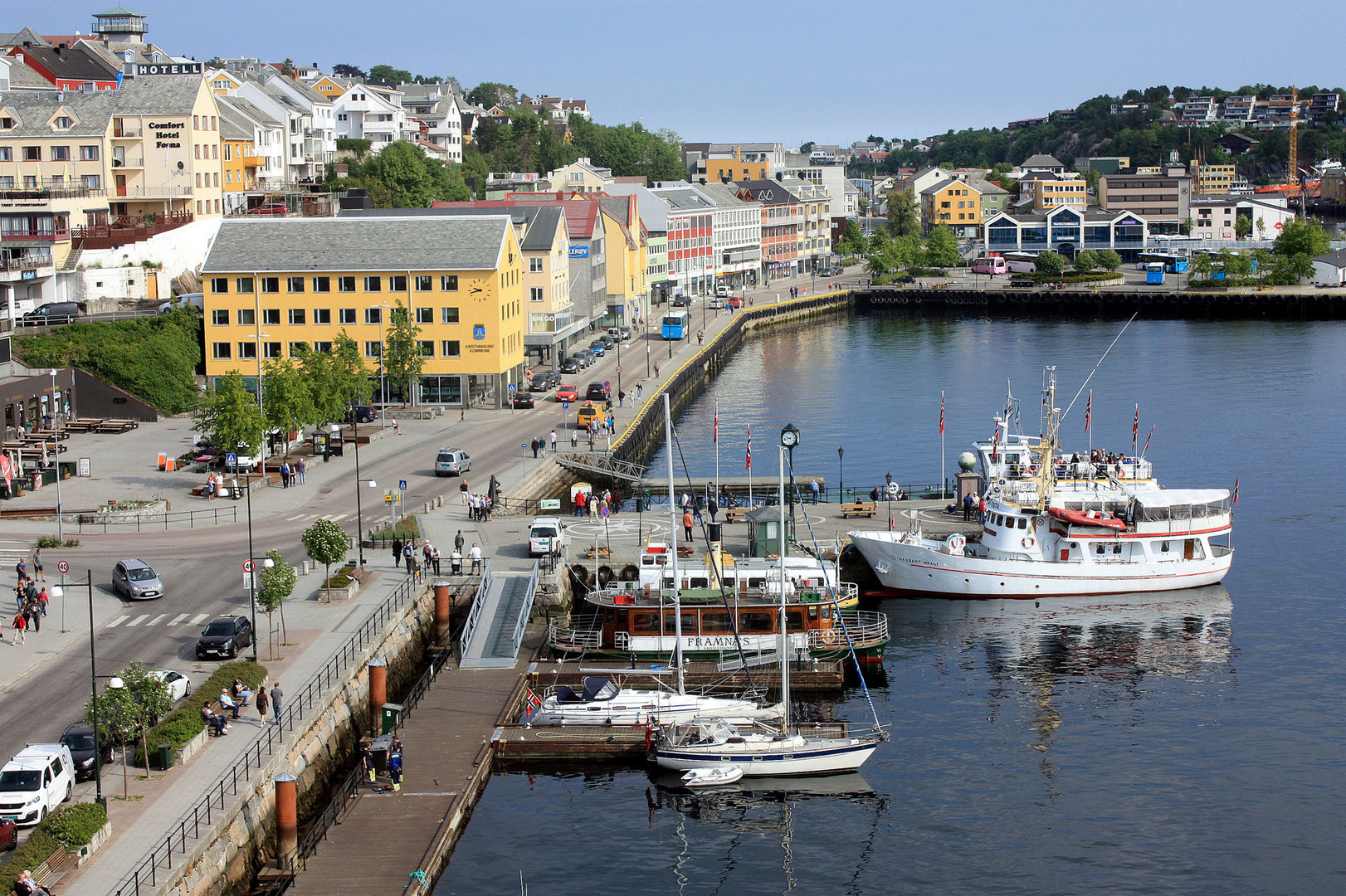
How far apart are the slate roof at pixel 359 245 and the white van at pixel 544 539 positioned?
110ft

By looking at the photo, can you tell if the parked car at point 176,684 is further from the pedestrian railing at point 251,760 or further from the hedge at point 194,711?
the pedestrian railing at point 251,760

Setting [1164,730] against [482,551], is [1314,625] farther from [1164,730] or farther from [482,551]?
[482,551]

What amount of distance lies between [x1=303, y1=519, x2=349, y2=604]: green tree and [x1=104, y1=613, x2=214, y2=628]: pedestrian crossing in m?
3.86

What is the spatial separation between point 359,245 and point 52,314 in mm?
17169

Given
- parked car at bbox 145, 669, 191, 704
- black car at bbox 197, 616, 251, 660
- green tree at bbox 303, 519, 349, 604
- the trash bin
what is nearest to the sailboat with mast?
the trash bin

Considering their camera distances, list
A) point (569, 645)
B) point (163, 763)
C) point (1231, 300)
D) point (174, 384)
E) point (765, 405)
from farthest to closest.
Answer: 1. point (1231, 300)
2. point (765, 405)
3. point (174, 384)
4. point (569, 645)
5. point (163, 763)

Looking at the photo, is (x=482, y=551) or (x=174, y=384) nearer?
(x=482, y=551)

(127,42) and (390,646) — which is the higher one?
(127,42)

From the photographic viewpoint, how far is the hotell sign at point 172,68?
519 feet

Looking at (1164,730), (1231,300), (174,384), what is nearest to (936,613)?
(1164,730)

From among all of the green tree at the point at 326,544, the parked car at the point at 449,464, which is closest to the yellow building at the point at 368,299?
the parked car at the point at 449,464

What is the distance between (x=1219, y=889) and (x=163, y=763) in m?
23.6

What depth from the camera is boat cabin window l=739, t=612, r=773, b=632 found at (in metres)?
49.4

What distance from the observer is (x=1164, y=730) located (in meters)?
44.3
